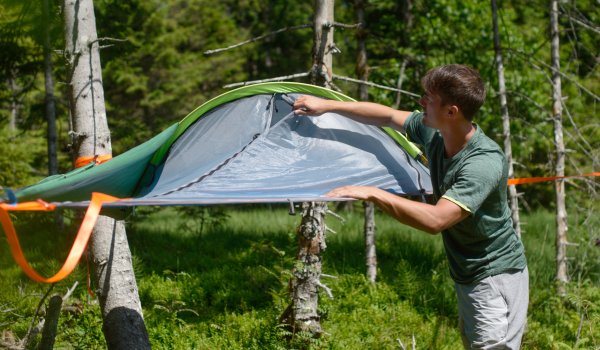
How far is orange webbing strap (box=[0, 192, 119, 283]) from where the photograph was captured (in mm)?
2338

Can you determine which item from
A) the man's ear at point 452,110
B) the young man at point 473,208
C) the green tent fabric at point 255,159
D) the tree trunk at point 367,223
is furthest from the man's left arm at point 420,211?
the tree trunk at point 367,223

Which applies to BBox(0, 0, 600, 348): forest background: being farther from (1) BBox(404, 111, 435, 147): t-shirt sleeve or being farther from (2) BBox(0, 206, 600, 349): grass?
(1) BBox(404, 111, 435, 147): t-shirt sleeve

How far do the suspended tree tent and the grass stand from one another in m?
1.37

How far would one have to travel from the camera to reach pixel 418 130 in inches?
126

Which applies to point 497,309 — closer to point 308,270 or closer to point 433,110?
point 433,110

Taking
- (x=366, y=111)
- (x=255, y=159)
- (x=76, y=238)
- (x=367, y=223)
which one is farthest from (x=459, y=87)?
(x=367, y=223)

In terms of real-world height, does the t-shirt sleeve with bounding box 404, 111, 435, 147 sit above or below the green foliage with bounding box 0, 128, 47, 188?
above

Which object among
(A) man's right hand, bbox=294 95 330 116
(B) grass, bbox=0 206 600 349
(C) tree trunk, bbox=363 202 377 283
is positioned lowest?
(B) grass, bbox=0 206 600 349

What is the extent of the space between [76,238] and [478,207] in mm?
1652


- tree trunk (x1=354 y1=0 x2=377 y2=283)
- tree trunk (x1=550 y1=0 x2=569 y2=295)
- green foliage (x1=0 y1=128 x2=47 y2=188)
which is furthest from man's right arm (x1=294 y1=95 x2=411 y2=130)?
green foliage (x1=0 y1=128 x2=47 y2=188)

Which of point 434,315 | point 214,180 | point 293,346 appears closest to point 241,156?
point 214,180

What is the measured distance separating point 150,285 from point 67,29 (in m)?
3.22

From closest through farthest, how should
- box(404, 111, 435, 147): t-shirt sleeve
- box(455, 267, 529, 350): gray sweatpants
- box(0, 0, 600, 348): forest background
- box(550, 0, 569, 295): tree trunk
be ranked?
box(455, 267, 529, 350): gray sweatpants
box(404, 111, 435, 147): t-shirt sleeve
box(550, 0, 569, 295): tree trunk
box(0, 0, 600, 348): forest background

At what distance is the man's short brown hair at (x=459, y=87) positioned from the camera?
2715 millimetres
